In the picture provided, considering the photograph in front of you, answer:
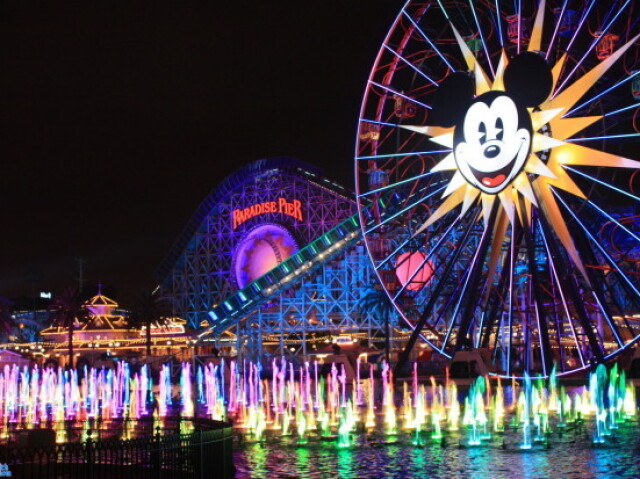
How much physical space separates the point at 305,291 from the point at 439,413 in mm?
36536

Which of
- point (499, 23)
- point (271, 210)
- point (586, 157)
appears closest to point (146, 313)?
point (271, 210)

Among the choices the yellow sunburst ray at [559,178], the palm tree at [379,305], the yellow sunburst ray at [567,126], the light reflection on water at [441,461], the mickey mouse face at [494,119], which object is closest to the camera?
the light reflection on water at [441,461]

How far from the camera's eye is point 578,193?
29531 millimetres

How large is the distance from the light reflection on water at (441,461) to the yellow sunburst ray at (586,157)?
874cm

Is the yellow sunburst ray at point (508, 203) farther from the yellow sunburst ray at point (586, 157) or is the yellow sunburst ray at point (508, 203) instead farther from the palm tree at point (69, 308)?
the palm tree at point (69, 308)

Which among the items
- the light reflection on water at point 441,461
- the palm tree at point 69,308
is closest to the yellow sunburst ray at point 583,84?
the light reflection on water at point 441,461

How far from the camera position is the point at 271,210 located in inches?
3054

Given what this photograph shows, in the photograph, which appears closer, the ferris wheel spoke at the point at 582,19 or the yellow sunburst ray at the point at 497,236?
the ferris wheel spoke at the point at 582,19

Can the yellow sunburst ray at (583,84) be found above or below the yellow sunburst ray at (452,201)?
above

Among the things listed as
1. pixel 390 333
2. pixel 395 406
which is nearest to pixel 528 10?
pixel 395 406

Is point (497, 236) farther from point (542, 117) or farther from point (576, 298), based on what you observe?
point (542, 117)

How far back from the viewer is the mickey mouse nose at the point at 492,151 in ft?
104

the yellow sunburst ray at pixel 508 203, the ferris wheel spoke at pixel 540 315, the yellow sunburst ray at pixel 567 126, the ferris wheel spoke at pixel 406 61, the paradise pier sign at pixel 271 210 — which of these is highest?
the paradise pier sign at pixel 271 210

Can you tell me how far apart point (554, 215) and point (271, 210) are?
48.2 meters
